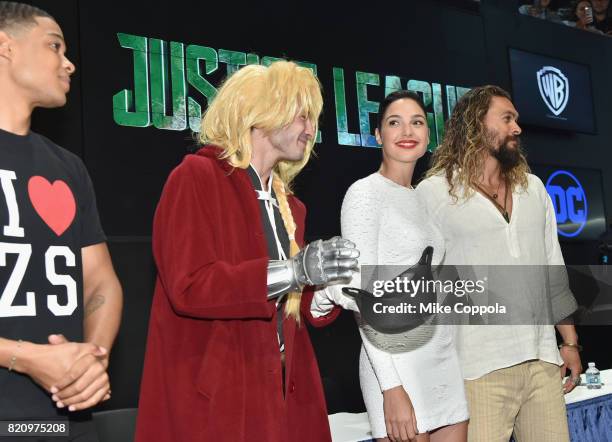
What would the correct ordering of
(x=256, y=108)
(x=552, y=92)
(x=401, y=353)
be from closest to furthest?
1. (x=256, y=108)
2. (x=401, y=353)
3. (x=552, y=92)

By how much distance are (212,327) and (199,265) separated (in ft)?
0.52

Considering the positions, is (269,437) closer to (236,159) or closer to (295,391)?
(295,391)

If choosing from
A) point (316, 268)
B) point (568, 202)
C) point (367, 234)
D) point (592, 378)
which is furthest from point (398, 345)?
point (568, 202)

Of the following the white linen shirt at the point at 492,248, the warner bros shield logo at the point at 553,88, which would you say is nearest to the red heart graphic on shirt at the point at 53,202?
the white linen shirt at the point at 492,248

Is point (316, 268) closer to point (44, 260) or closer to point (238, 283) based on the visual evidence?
→ point (238, 283)

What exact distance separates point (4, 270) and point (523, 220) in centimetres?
176

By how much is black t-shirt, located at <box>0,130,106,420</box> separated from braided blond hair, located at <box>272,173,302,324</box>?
0.51 m

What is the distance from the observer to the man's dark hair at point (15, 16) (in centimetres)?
167

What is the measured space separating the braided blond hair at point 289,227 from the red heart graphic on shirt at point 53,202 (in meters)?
0.54

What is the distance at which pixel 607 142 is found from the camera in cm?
779

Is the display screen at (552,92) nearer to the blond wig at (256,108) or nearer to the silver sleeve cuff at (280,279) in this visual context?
the blond wig at (256,108)

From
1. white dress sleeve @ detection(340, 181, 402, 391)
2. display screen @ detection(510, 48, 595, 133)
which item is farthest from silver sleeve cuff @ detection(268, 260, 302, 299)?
display screen @ detection(510, 48, 595, 133)

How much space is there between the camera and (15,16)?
1684 mm

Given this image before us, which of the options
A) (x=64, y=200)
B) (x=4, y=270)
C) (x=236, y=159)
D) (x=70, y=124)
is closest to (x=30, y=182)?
(x=64, y=200)
